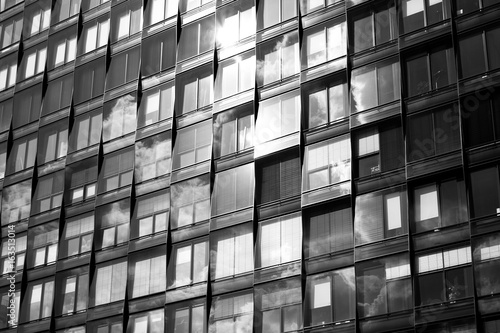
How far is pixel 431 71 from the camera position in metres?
41.8

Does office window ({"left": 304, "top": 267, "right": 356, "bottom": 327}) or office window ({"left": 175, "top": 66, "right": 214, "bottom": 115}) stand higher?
office window ({"left": 175, "top": 66, "right": 214, "bottom": 115})

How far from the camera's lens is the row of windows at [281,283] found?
3784cm

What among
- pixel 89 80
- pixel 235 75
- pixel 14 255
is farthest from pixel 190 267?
pixel 89 80

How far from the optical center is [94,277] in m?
50.3

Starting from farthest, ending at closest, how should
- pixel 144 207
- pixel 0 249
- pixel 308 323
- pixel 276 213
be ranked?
pixel 0 249, pixel 144 207, pixel 276 213, pixel 308 323

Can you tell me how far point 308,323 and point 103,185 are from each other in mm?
16113

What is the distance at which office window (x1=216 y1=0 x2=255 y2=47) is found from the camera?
162ft

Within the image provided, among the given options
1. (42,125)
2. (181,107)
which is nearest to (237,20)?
(181,107)

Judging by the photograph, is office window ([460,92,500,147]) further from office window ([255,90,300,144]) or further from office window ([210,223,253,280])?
office window ([210,223,253,280])

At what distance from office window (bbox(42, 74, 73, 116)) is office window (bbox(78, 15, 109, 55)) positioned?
6.52 feet

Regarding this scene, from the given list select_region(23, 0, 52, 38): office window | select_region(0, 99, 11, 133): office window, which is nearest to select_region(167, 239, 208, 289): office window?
select_region(0, 99, 11, 133): office window

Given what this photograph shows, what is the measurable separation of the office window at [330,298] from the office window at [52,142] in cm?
1999

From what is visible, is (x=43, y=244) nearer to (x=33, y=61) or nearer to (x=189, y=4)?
(x=33, y=61)

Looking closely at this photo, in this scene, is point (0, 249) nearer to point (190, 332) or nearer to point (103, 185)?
point (103, 185)
